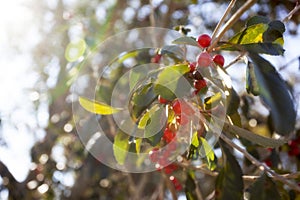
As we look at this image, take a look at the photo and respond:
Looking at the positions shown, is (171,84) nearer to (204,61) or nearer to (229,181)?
(204,61)

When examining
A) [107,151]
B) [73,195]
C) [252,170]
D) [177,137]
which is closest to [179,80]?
[177,137]

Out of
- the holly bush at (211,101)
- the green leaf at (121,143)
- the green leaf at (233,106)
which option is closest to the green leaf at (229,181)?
the holly bush at (211,101)

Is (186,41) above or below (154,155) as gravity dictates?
above

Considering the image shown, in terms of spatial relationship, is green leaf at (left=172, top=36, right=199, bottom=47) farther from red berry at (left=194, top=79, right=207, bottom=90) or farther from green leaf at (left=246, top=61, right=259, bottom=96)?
green leaf at (left=246, top=61, right=259, bottom=96)

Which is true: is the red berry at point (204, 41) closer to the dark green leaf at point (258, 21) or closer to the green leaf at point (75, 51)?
the dark green leaf at point (258, 21)

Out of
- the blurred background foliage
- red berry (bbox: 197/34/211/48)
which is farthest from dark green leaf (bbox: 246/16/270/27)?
the blurred background foliage

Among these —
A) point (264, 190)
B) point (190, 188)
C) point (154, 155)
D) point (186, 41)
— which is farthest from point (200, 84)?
point (190, 188)
